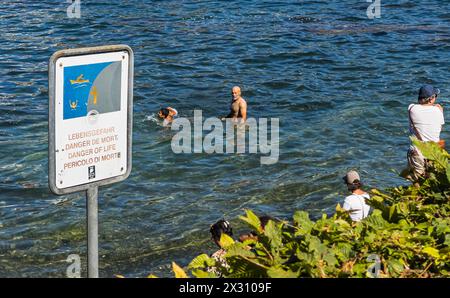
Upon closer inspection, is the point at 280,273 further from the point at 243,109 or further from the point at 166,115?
the point at 166,115

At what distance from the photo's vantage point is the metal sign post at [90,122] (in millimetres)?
4176

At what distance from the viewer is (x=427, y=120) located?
1064cm

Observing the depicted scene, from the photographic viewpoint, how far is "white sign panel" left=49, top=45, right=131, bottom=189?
4.19 metres

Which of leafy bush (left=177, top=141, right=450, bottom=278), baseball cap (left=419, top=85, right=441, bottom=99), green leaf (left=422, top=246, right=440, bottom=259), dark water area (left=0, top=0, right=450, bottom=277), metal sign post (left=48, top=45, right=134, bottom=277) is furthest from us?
dark water area (left=0, top=0, right=450, bottom=277)

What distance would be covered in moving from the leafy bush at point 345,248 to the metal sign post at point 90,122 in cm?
67

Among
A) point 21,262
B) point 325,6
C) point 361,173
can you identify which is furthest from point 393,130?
point 325,6

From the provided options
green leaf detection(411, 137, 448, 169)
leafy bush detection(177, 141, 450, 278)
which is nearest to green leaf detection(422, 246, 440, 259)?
leafy bush detection(177, 141, 450, 278)

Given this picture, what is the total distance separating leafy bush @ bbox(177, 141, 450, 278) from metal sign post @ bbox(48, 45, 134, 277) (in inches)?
26.2

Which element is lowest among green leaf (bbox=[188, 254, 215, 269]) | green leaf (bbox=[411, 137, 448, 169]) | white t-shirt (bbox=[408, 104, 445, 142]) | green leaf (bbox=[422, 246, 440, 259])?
white t-shirt (bbox=[408, 104, 445, 142])

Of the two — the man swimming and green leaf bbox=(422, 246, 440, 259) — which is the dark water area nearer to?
the man swimming

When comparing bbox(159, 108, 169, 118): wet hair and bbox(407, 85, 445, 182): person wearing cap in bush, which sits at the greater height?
bbox(407, 85, 445, 182): person wearing cap in bush

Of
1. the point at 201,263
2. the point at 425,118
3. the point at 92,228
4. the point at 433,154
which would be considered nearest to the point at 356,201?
the point at 425,118

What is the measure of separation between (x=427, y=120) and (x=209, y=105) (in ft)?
23.6
